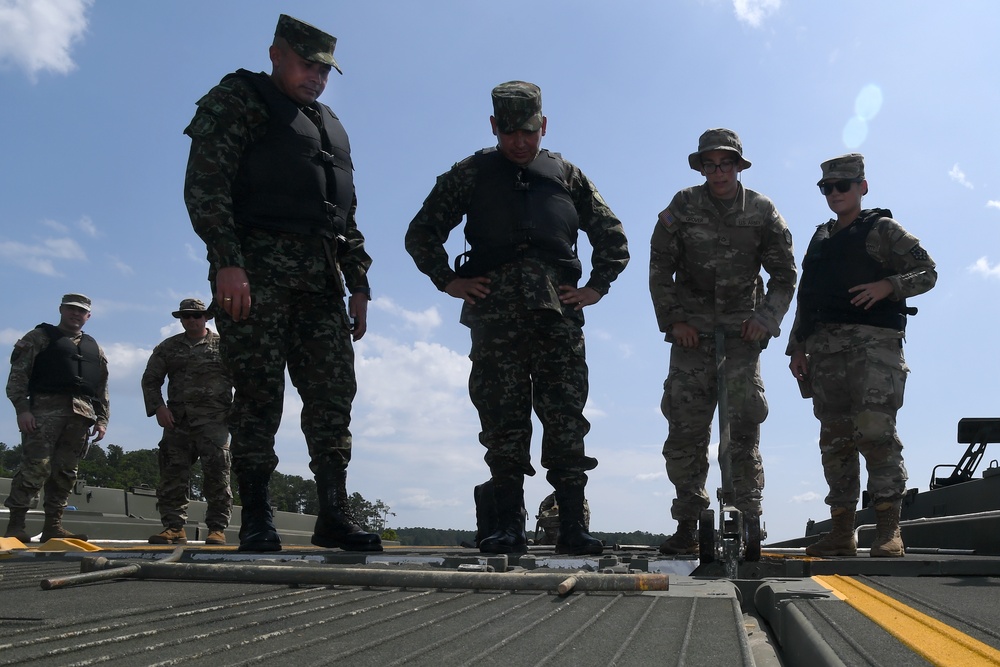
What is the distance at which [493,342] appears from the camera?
4.70 metres

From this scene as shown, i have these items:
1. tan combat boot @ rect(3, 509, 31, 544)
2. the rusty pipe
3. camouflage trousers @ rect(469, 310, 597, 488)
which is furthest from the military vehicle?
tan combat boot @ rect(3, 509, 31, 544)

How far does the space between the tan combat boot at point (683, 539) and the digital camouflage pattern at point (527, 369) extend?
0.74 meters

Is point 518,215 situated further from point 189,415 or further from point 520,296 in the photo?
point 189,415

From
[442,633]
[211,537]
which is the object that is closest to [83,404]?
[211,537]

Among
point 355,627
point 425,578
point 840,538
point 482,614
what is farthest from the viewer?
point 840,538

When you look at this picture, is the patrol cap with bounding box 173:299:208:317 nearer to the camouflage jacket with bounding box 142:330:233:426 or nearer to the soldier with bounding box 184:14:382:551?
the camouflage jacket with bounding box 142:330:233:426

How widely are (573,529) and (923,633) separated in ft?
8.67

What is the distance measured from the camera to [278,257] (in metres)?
4.43

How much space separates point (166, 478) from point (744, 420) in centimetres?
593

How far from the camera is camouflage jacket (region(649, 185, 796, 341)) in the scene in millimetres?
5352

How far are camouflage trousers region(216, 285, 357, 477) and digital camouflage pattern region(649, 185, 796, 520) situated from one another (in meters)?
1.88

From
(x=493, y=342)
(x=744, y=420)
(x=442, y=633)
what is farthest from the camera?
(x=744, y=420)

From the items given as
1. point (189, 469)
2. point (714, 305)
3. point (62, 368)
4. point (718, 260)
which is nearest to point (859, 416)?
point (714, 305)

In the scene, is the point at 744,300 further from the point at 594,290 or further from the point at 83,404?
the point at 83,404
